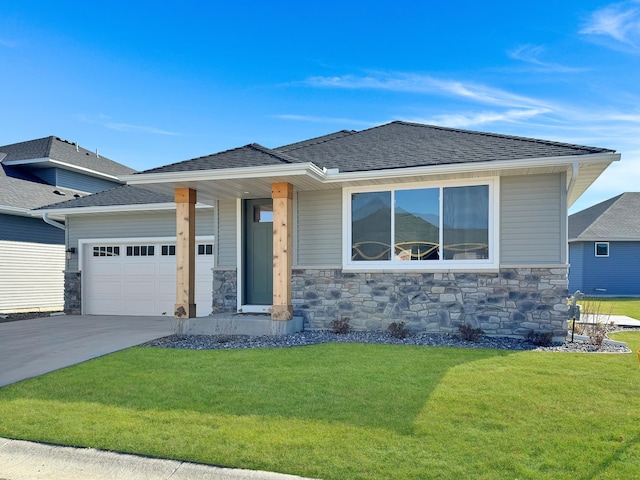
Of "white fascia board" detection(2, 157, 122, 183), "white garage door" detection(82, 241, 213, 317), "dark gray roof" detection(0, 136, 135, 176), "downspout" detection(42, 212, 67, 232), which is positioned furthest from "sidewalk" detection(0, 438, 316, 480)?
"dark gray roof" detection(0, 136, 135, 176)

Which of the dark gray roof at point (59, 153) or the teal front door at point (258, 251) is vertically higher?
the dark gray roof at point (59, 153)

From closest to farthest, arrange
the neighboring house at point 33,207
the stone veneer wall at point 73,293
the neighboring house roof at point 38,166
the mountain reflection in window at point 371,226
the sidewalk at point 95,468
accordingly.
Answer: the sidewalk at point 95,468, the mountain reflection in window at point 371,226, the stone veneer wall at point 73,293, the neighboring house at point 33,207, the neighboring house roof at point 38,166

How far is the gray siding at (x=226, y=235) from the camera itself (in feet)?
34.3

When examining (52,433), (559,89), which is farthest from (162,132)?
(52,433)

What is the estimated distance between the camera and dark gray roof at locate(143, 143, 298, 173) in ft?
27.8

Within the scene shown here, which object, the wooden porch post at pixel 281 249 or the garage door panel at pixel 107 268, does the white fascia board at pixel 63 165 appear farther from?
the wooden porch post at pixel 281 249

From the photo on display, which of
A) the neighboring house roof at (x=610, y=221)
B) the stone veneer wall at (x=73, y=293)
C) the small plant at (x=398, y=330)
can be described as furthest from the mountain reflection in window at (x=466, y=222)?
the neighboring house roof at (x=610, y=221)

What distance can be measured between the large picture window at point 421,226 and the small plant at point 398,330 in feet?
3.74

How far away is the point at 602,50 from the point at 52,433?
45.2 feet

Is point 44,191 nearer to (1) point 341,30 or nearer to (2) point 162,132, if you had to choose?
(2) point 162,132

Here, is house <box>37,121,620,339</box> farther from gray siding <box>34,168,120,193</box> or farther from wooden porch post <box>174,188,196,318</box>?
gray siding <box>34,168,120,193</box>

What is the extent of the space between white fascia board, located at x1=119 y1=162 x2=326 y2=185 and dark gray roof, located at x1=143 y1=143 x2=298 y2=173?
134 millimetres

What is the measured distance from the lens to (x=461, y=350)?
705 centimetres

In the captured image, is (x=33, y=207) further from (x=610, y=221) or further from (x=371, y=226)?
(x=610, y=221)
